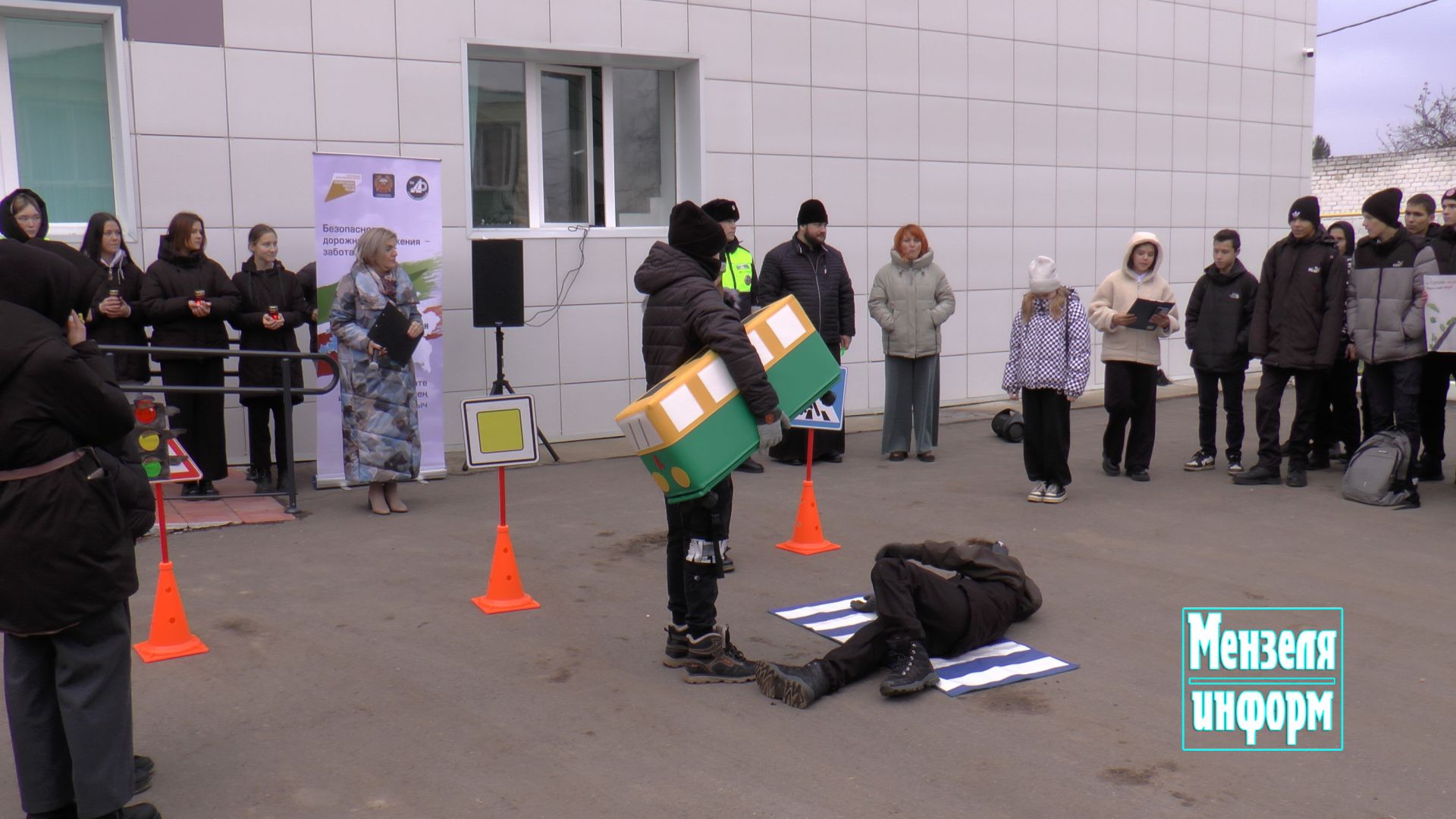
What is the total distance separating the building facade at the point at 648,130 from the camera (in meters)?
8.96

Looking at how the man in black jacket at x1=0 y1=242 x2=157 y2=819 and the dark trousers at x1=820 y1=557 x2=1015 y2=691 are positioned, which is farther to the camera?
the dark trousers at x1=820 y1=557 x2=1015 y2=691

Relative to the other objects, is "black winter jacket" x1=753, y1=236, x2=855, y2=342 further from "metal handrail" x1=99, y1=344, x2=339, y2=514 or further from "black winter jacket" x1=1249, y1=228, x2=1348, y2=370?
"metal handrail" x1=99, y1=344, x2=339, y2=514

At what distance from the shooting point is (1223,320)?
9.20 meters

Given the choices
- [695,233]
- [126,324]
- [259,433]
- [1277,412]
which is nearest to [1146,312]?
[1277,412]

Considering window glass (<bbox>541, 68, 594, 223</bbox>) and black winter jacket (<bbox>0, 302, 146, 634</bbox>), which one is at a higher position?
window glass (<bbox>541, 68, 594, 223</bbox>)

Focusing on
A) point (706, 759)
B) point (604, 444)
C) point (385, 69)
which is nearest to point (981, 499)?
point (604, 444)

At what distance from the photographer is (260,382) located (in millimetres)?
8516

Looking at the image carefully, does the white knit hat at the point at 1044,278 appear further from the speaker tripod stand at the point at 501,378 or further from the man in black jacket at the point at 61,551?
the man in black jacket at the point at 61,551

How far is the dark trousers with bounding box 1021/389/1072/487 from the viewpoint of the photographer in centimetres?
827

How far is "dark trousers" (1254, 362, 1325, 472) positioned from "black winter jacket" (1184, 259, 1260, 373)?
0.31 metres

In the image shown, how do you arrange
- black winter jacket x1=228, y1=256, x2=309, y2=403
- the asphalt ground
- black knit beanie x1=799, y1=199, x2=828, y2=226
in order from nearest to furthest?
the asphalt ground
black winter jacket x1=228, y1=256, x2=309, y2=403
black knit beanie x1=799, y1=199, x2=828, y2=226

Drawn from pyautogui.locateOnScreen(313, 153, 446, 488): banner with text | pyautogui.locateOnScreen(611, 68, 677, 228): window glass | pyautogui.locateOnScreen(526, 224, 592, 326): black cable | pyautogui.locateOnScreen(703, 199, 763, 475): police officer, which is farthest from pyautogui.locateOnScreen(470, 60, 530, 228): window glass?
pyautogui.locateOnScreen(703, 199, 763, 475): police officer

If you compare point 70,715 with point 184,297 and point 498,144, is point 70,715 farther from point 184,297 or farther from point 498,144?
point 498,144

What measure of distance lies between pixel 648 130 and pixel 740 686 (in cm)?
769
